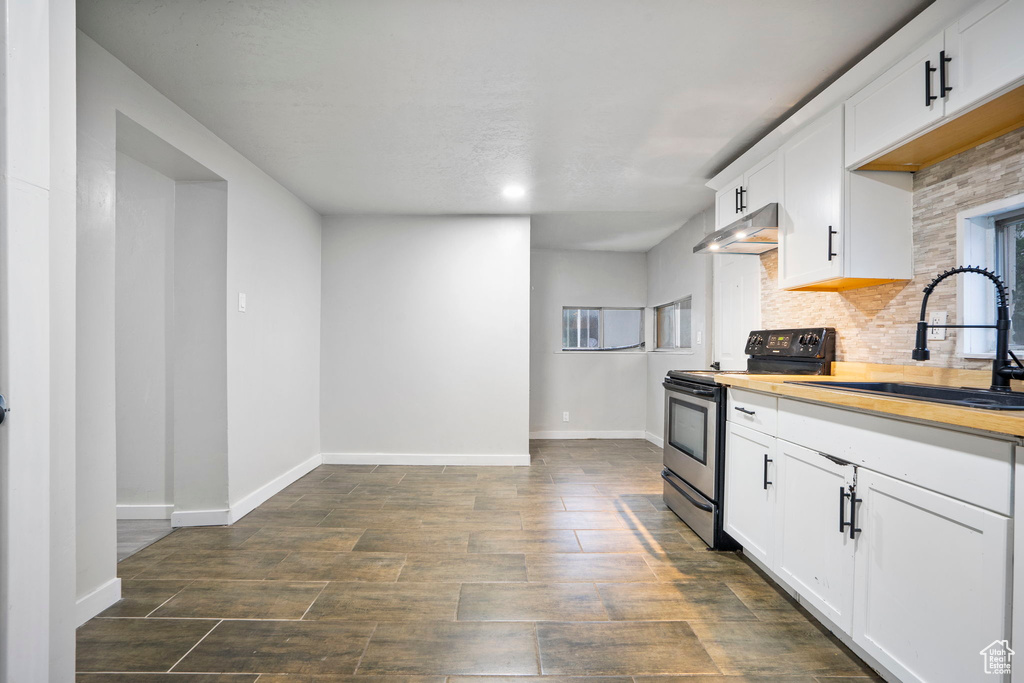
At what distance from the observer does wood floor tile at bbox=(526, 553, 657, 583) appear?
235cm

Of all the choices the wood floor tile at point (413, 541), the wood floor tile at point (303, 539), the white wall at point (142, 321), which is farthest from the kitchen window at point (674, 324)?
the white wall at point (142, 321)

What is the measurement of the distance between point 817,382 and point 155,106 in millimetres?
3433

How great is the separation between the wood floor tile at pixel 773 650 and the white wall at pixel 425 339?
291cm

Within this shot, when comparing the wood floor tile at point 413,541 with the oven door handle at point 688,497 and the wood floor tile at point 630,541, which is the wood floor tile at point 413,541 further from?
the oven door handle at point 688,497

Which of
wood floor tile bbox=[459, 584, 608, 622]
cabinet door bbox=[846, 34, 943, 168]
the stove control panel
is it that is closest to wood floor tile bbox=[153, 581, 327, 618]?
wood floor tile bbox=[459, 584, 608, 622]

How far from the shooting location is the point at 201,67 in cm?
224

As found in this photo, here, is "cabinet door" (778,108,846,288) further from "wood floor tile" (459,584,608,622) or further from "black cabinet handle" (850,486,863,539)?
"wood floor tile" (459,584,608,622)

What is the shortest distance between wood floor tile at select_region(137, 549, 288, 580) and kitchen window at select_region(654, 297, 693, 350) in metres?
4.01

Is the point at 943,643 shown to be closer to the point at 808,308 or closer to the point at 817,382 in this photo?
the point at 817,382

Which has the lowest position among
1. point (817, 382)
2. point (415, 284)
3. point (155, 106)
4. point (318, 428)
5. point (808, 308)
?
point (318, 428)

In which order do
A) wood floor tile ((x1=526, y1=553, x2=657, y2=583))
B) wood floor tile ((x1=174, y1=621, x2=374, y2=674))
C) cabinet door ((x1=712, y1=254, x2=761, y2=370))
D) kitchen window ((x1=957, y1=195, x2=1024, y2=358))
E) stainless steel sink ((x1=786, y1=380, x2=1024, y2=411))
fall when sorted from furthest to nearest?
cabinet door ((x1=712, y1=254, x2=761, y2=370)), wood floor tile ((x1=526, y1=553, x2=657, y2=583)), kitchen window ((x1=957, y1=195, x2=1024, y2=358)), wood floor tile ((x1=174, y1=621, x2=374, y2=674)), stainless steel sink ((x1=786, y1=380, x2=1024, y2=411))

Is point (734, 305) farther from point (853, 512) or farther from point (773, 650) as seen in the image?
point (773, 650)

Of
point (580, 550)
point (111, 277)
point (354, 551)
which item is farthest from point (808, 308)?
point (111, 277)

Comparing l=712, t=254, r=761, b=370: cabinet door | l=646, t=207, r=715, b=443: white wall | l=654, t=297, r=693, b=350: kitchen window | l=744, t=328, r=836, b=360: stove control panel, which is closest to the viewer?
l=744, t=328, r=836, b=360: stove control panel
